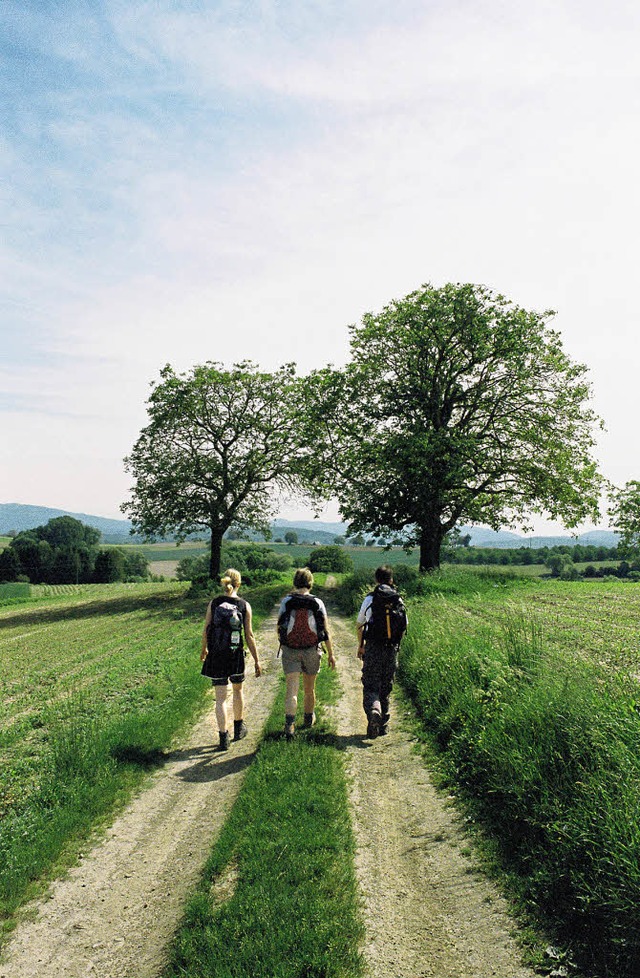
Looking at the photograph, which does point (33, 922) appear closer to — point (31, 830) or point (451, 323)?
point (31, 830)

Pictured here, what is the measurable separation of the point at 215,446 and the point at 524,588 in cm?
2256

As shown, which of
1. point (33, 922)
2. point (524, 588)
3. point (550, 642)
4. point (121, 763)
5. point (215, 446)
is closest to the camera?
point (33, 922)

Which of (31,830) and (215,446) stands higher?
(215,446)

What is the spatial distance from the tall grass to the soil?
459mm

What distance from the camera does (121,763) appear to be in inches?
302

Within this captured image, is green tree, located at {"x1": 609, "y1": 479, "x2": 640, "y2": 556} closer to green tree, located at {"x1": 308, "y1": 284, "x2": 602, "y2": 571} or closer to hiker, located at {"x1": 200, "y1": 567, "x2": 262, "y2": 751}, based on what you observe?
green tree, located at {"x1": 308, "y1": 284, "x2": 602, "y2": 571}

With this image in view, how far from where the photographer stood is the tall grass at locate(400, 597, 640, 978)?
429cm

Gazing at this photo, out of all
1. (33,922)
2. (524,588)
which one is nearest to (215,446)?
(524,588)

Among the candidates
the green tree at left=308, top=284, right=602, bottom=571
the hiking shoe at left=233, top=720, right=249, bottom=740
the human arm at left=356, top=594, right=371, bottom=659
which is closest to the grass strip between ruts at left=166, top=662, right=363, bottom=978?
the hiking shoe at left=233, top=720, right=249, bottom=740

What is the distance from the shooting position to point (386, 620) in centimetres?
943

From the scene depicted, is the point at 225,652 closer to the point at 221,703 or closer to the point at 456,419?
the point at 221,703

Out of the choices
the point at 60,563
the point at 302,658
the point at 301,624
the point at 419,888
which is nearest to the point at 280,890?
the point at 419,888

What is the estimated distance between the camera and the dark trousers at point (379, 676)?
9227 mm

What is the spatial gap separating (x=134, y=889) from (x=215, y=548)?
1389 inches
